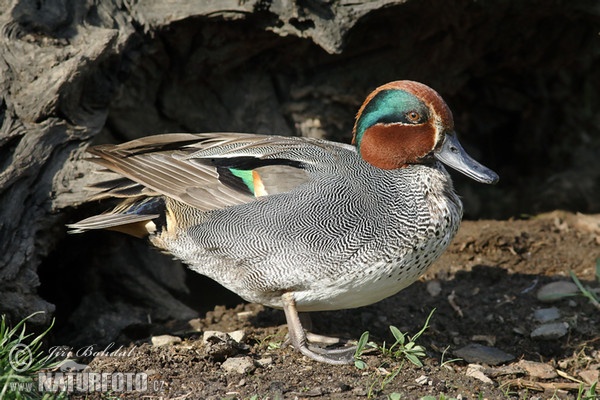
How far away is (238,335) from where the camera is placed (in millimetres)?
3965

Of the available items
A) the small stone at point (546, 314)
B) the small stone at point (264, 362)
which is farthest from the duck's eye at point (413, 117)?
the small stone at point (546, 314)

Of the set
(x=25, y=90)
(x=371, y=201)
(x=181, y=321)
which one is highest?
(x=25, y=90)

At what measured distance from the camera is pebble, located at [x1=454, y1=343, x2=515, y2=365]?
393cm

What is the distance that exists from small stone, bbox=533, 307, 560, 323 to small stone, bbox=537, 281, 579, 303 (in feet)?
0.27

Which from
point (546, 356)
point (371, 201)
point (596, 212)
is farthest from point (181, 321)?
point (596, 212)

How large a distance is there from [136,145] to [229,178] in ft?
1.87

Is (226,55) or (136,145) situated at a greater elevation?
(226,55)

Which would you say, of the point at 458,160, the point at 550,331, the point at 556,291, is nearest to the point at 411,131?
the point at 458,160

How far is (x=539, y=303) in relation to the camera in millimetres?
4562

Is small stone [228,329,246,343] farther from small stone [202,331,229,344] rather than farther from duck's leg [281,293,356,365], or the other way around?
duck's leg [281,293,356,365]

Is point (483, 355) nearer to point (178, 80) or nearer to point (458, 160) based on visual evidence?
point (458, 160)

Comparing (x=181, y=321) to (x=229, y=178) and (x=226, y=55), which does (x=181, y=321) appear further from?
(x=226, y=55)

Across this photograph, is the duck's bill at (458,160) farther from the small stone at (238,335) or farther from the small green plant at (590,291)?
the small stone at (238,335)

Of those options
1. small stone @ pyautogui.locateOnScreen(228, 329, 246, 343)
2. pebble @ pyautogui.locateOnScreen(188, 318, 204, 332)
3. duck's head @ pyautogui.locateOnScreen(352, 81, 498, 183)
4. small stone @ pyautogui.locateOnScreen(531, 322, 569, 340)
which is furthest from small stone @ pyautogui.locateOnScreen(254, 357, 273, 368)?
small stone @ pyautogui.locateOnScreen(531, 322, 569, 340)
